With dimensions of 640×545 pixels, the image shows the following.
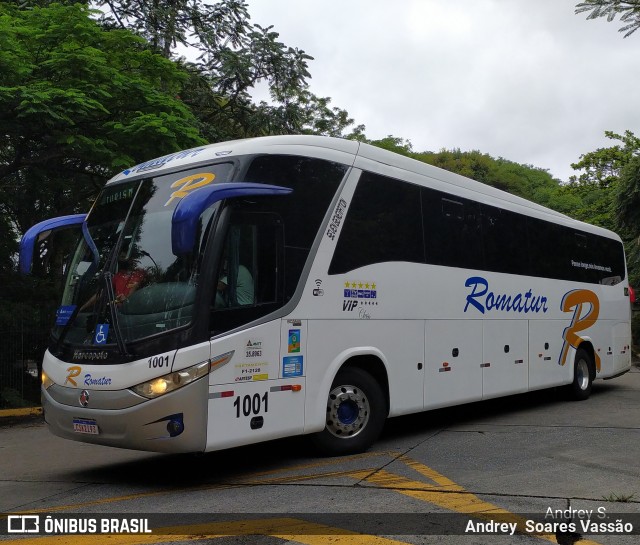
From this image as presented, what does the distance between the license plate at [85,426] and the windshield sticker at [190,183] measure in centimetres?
227

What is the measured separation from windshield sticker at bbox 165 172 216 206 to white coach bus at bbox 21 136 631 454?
20 mm

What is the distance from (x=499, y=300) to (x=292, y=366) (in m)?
4.85

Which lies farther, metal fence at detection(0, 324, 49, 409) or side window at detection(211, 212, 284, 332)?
metal fence at detection(0, 324, 49, 409)

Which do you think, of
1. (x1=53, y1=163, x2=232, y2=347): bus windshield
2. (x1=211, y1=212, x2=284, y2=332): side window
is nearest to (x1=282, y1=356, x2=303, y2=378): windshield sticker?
→ (x1=211, y1=212, x2=284, y2=332): side window

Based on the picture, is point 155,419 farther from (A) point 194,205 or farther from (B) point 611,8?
(B) point 611,8

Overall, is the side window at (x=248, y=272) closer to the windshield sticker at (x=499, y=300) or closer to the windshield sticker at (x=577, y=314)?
the windshield sticker at (x=499, y=300)

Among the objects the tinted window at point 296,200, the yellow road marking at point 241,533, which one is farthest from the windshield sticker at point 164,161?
the yellow road marking at point 241,533

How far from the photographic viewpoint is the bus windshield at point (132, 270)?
6754mm

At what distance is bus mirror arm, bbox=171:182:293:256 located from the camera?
5.89 m

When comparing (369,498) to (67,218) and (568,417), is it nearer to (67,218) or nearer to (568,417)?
(67,218)

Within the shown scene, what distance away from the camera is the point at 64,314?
749 cm

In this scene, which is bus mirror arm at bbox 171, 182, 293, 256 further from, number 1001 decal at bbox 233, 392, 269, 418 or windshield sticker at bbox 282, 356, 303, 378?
windshield sticker at bbox 282, 356, 303, 378

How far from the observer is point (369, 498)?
20.1ft

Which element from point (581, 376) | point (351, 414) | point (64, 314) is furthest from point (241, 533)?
point (581, 376)
